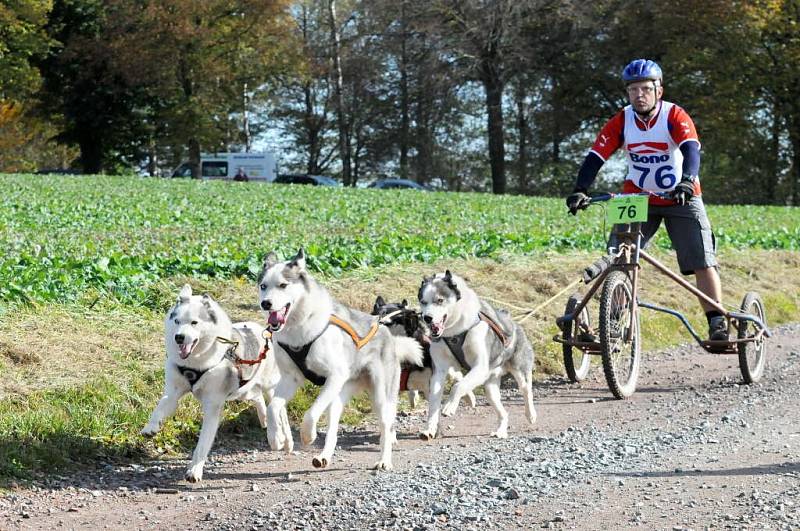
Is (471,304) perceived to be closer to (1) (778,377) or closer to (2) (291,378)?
(2) (291,378)

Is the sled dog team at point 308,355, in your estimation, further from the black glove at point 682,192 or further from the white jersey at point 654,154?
the white jersey at point 654,154

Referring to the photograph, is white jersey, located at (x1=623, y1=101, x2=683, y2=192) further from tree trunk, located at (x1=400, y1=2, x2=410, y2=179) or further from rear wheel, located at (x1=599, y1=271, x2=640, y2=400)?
tree trunk, located at (x1=400, y1=2, x2=410, y2=179)

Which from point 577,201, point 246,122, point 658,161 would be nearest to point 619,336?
point 577,201

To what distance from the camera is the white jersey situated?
888 cm

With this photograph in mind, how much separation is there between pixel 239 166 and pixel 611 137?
53.3 m

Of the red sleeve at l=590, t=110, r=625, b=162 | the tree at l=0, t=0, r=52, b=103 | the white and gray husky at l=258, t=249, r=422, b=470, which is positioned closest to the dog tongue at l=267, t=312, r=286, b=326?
the white and gray husky at l=258, t=249, r=422, b=470

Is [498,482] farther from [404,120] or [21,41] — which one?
[404,120]

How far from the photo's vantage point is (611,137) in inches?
358

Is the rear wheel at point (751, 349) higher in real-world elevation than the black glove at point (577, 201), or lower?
lower

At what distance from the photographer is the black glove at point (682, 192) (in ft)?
27.8

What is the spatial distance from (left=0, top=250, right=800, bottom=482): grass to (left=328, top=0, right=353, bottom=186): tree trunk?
48952 mm

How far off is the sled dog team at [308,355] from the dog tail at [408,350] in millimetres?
10

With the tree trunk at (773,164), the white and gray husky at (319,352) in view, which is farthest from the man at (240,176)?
the white and gray husky at (319,352)

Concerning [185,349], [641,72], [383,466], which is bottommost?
[383,466]
